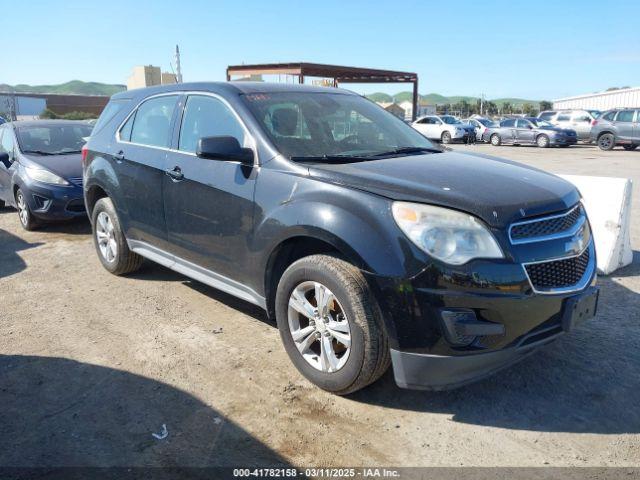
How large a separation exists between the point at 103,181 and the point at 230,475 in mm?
3559

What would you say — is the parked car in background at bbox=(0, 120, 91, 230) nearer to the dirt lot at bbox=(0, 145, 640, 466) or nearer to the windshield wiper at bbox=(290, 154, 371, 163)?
the dirt lot at bbox=(0, 145, 640, 466)

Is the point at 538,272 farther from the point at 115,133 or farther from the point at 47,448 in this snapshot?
the point at 115,133

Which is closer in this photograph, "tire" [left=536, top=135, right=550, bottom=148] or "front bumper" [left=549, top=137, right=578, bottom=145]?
"front bumper" [left=549, top=137, right=578, bottom=145]

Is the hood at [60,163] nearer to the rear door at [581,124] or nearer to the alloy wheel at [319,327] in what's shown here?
the alloy wheel at [319,327]

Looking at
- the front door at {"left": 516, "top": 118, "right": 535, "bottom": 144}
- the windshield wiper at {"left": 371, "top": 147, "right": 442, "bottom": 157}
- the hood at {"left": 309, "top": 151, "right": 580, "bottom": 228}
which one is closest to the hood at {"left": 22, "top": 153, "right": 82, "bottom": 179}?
the windshield wiper at {"left": 371, "top": 147, "right": 442, "bottom": 157}

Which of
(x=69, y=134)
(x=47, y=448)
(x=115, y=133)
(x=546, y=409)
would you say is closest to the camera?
(x=47, y=448)

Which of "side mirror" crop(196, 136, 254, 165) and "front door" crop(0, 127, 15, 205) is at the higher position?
"side mirror" crop(196, 136, 254, 165)

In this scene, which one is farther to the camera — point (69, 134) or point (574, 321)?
point (69, 134)

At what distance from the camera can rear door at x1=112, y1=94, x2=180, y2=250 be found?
4465mm

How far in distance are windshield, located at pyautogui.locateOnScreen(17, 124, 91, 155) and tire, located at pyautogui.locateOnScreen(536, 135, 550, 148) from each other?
23.0m

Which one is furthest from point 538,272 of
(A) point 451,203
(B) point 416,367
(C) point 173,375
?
(C) point 173,375

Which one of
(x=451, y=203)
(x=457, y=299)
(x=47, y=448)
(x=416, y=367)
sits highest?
(x=451, y=203)

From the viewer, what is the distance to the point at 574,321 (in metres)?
2.91

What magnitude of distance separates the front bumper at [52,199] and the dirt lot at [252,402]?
310cm
